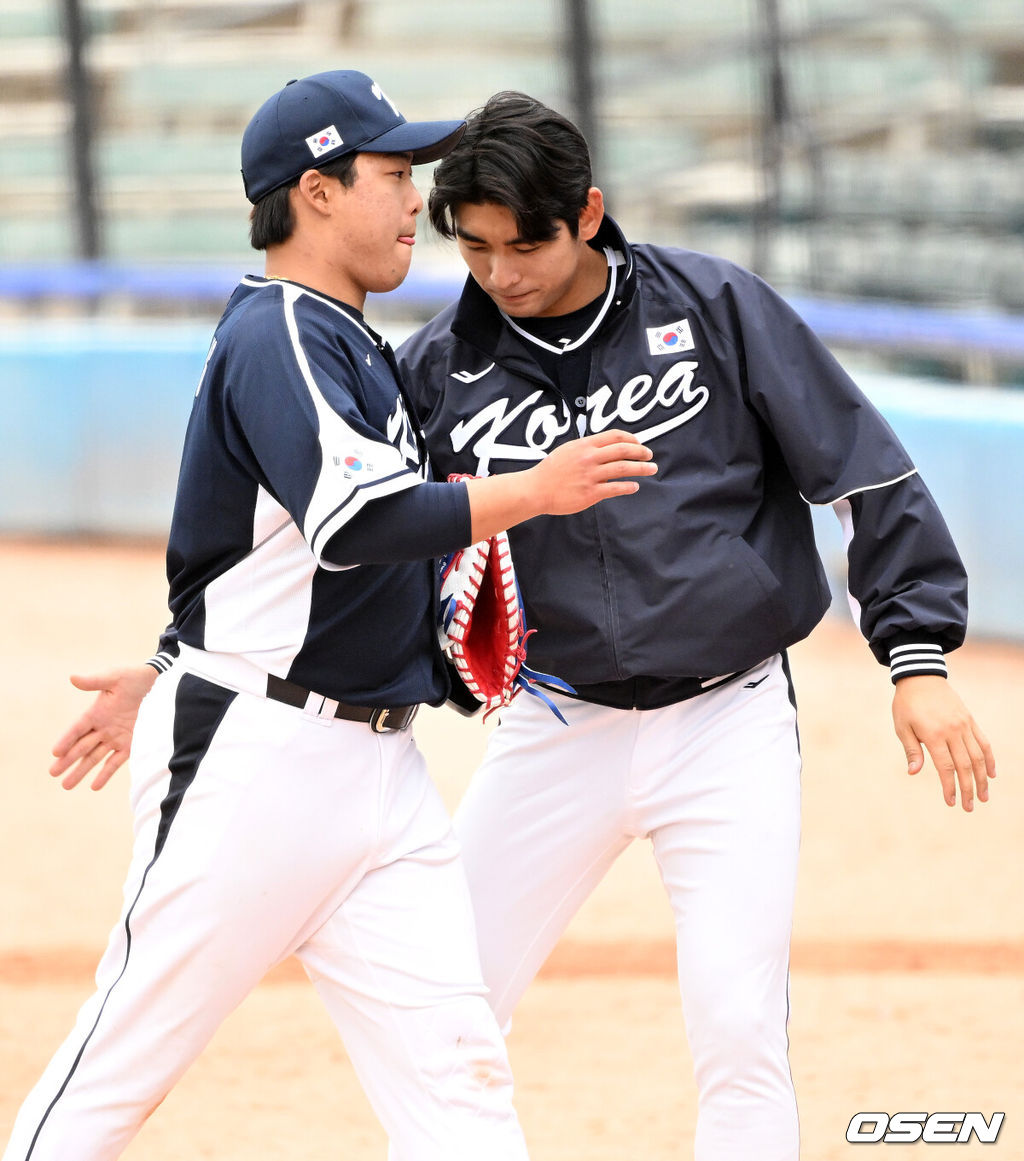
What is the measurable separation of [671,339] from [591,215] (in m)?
0.24

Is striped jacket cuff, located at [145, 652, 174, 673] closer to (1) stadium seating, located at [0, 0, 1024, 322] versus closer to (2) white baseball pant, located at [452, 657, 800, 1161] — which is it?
(2) white baseball pant, located at [452, 657, 800, 1161]

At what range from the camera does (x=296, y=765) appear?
2.35 m

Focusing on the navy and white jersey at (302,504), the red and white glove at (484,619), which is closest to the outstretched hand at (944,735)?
the red and white glove at (484,619)

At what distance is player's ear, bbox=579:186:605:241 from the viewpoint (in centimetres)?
278

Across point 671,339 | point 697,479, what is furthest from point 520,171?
point 697,479

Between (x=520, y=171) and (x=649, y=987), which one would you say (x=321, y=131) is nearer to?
(x=520, y=171)

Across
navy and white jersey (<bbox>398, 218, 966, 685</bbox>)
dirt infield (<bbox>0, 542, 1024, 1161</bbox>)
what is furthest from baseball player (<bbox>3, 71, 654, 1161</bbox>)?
dirt infield (<bbox>0, 542, 1024, 1161</bbox>)

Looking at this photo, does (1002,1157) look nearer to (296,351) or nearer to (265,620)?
(265,620)

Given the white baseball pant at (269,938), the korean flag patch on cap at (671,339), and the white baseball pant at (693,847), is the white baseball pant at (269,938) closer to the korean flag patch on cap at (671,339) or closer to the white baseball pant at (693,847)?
the white baseball pant at (693,847)

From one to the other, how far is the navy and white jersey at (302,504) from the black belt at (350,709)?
0.02 metres

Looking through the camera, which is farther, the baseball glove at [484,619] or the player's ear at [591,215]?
the player's ear at [591,215]
